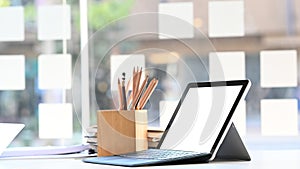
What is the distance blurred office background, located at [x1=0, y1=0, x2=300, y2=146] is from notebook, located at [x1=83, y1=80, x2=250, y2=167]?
169 mm

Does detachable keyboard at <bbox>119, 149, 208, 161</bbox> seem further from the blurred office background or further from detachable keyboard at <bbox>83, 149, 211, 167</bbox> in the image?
the blurred office background

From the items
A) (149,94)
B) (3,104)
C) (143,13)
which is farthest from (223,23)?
(3,104)

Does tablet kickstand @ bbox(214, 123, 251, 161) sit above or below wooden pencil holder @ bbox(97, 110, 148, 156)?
below

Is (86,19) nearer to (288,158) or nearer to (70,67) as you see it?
(70,67)

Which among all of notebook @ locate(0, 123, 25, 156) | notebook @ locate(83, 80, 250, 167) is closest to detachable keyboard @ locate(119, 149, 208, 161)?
notebook @ locate(83, 80, 250, 167)

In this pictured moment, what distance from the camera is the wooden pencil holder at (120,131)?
1.46 m

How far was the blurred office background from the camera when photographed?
1.86 m

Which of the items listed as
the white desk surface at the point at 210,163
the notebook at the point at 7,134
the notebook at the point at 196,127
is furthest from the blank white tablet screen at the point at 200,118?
the notebook at the point at 7,134

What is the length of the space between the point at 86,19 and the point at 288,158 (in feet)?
3.07

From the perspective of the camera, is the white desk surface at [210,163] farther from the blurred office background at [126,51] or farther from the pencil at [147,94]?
the blurred office background at [126,51]

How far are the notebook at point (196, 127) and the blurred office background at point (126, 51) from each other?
17 cm

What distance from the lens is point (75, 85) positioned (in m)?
1.77

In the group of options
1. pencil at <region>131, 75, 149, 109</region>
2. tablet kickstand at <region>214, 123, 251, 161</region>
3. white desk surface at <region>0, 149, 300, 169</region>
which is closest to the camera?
white desk surface at <region>0, 149, 300, 169</region>

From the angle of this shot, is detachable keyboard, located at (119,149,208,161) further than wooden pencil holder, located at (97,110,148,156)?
No
